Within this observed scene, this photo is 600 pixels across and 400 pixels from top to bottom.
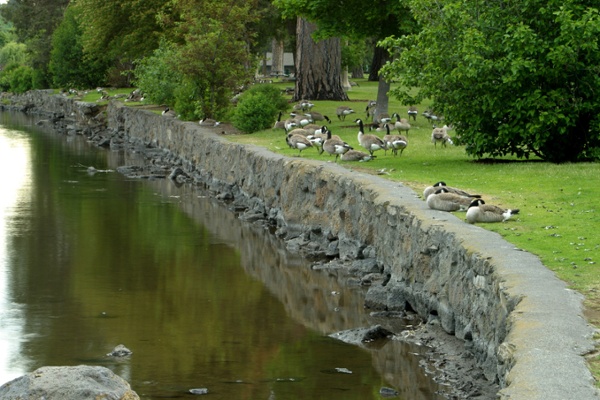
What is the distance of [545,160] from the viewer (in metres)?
22.5

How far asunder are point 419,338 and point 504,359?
15.0 feet

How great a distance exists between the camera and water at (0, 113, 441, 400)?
12.8m

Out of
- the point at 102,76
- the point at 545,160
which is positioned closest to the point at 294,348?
the point at 545,160

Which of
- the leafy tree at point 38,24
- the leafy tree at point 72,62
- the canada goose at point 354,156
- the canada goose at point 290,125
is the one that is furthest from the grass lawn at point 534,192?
the leafy tree at point 38,24

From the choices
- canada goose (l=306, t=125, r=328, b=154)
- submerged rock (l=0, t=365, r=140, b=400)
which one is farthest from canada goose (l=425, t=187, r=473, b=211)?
canada goose (l=306, t=125, r=328, b=154)

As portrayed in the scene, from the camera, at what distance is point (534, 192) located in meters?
18.0

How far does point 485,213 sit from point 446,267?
1.61 meters

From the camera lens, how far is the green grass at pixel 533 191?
12.8 meters

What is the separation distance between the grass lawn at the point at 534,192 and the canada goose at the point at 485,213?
196 millimetres

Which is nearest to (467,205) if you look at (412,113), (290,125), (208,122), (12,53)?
(290,125)

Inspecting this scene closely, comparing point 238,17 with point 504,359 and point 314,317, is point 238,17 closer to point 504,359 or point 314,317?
point 314,317

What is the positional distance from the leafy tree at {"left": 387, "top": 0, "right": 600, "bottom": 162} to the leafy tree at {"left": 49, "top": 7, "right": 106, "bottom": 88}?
51665 millimetres

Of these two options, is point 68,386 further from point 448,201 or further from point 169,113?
point 169,113

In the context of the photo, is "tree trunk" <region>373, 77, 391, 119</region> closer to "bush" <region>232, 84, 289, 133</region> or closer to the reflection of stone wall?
"bush" <region>232, 84, 289, 133</region>
